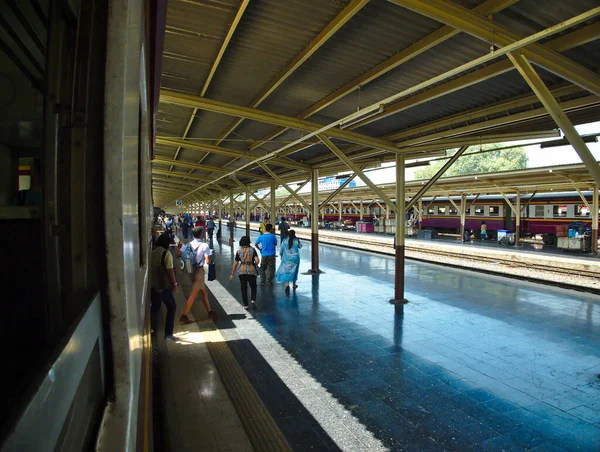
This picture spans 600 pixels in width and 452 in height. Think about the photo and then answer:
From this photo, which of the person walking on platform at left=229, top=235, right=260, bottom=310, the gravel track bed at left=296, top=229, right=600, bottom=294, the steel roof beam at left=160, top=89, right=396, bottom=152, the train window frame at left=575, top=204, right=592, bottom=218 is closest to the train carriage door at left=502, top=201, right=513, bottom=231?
the train window frame at left=575, top=204, right=592, bottom=218

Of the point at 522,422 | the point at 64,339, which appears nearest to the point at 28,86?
the point at 64,339

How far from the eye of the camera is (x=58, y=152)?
37.1 inches

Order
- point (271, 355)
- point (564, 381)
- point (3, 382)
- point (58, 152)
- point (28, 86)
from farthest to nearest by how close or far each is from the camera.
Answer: point (271, 355) → point (564, 381) → point (28, 86) → point (3, 382) → point (58, 152)

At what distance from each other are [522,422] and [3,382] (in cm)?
418

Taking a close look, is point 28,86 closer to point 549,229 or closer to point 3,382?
point 3,382

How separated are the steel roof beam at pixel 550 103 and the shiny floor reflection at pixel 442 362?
258 centimetres

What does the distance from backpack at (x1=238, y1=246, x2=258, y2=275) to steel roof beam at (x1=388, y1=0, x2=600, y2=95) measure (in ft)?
Answer: 16.3

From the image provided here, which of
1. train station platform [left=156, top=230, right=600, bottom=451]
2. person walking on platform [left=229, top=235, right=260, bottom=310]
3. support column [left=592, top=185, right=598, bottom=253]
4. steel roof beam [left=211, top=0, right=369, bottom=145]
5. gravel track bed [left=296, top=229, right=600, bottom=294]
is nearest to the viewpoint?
train station platform [left=156, top=230, right=600, bottom=451]

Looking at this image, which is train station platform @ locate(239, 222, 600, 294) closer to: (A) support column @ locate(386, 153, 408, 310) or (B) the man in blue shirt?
(A) support column @ locate(386, 153, 408, 310)

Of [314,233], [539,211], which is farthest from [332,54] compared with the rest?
[539,211]

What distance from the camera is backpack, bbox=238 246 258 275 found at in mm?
7082

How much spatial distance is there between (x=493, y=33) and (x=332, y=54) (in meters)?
1.88

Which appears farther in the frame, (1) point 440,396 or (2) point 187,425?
(1) point 440,396

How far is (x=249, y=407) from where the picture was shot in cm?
377
